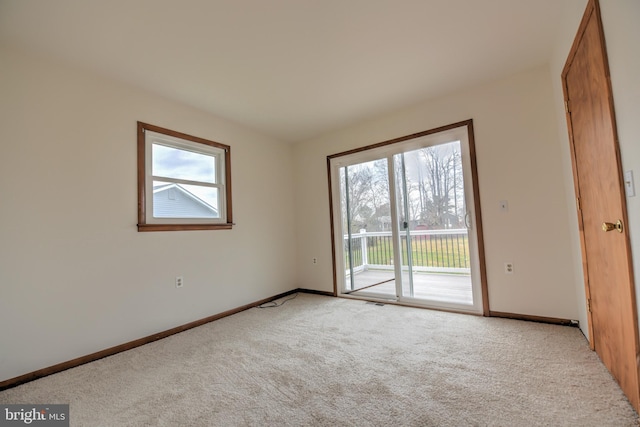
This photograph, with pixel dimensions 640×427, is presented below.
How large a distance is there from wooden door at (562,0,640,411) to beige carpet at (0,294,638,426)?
22 centimetres

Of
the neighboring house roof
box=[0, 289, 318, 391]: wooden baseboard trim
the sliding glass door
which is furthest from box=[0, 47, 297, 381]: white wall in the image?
the sliding glass door

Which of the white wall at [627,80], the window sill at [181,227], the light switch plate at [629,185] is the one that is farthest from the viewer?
the window sill at [181,227]

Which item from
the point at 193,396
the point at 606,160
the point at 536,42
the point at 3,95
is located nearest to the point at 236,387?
the point at 193,396

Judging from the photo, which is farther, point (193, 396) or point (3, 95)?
point (3, 95)

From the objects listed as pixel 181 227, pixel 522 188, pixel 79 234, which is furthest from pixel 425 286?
pixel 79 234

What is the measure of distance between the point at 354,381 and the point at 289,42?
8.05 ft

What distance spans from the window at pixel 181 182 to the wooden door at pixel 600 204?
3.27 metres

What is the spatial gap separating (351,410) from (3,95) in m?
3.11

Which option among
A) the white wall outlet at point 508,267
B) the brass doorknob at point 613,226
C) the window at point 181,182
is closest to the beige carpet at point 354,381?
the white wall outlet at point 508,267

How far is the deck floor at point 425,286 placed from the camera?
309 centimetres

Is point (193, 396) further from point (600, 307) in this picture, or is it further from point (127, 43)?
point (600, 307)

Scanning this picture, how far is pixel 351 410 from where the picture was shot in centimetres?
140

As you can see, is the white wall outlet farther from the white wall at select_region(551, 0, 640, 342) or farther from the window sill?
the window sill

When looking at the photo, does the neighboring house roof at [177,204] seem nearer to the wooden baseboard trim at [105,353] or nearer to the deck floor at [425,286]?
the wooden baseboard trim at [105,353]
